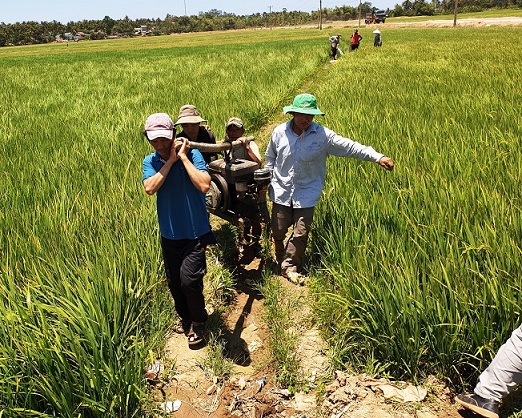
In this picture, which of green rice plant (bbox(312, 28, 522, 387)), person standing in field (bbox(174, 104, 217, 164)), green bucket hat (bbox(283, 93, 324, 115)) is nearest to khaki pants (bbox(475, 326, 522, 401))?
green rice plant (bbox(312, 28, 522, 387))

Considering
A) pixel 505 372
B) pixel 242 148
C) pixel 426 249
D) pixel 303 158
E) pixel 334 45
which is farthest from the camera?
pixel 334 45

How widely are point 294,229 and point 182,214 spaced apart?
1013 millimetres

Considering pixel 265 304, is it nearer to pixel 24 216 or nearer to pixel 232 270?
pixel 232 270

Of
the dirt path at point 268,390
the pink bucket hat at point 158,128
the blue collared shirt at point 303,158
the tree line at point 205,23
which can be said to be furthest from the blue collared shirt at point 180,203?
the tree line at point 205,23

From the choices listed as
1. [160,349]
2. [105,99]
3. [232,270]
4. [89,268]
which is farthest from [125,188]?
[105,99]

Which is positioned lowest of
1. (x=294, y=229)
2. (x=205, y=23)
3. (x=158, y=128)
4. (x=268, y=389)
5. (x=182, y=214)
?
(x=268, y=389)

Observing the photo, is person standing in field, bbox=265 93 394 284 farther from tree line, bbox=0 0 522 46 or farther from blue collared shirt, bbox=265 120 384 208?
tree line, bbox=0 0 522 46

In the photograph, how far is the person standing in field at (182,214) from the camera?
2176mm

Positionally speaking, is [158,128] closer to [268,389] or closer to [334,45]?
[268,389]

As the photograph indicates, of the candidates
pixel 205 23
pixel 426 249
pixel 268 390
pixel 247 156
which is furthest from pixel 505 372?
pixel 205 23

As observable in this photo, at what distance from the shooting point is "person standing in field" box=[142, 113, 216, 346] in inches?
85.7

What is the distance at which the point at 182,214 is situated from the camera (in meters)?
2.35

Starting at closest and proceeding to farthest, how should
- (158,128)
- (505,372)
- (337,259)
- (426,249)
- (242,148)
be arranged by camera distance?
(505,372) → (158,128) → (426,249) → (337,259) → (242,148)

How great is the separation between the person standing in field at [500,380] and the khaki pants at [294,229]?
1535mm
